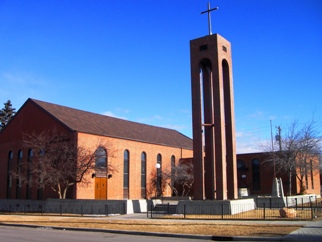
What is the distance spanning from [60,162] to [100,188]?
19.3 ft

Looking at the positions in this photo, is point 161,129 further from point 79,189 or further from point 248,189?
point 79,189

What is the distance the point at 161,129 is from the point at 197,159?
32.0m

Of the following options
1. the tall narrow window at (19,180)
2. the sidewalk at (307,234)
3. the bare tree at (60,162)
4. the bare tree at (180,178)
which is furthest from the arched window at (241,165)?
the sidewalk at (307,234)

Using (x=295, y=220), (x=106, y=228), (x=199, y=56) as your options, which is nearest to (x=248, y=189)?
(x=199, y=56)

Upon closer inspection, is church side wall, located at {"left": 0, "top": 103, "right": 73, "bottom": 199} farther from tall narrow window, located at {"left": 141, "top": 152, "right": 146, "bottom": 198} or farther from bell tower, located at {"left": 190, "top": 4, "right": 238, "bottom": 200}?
bell tower, located at {"left": 190, "top": 4, "right": 238, "bottom": 200}

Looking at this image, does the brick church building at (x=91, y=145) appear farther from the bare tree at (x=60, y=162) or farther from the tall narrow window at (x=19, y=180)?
the bare tree at (x=60, y=162)

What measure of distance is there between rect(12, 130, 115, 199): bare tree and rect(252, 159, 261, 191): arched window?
1904 cm

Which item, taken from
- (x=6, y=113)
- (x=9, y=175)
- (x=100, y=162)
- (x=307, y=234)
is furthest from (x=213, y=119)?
(x=6, y=113)

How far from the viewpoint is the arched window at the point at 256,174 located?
47344 mm

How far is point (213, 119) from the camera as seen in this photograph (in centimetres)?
3039

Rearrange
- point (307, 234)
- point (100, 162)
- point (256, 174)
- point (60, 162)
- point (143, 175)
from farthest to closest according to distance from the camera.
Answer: point (256, 174), point (143, 175), point (100, 162), point (60, 162), point (307, 234)

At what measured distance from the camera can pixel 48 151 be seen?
122 ft

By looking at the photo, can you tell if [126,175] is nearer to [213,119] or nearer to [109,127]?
[109,127]

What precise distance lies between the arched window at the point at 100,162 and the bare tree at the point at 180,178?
35.8 ft
